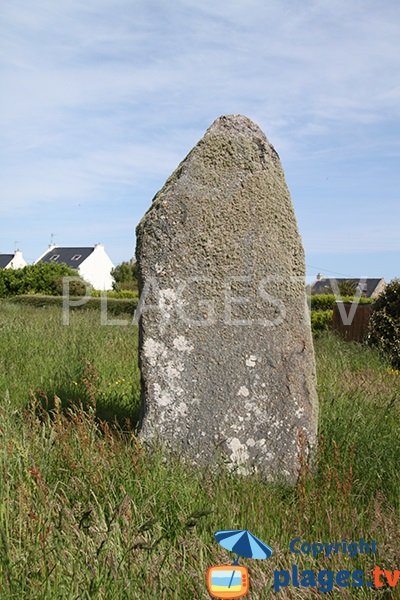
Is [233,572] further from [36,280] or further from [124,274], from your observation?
[124,274]

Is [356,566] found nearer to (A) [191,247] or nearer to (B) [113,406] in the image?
(A) [191,247]

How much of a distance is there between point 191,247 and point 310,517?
78.6 inches

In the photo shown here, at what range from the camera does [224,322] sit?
17.0 ft

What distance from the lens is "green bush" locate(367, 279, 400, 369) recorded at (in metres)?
12.6

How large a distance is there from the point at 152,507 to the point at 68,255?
54324mm

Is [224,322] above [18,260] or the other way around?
the other way around

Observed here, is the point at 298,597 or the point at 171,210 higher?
the point at 171,210

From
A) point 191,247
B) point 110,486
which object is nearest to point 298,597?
point 110,486

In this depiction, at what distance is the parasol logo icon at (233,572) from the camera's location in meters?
2.44

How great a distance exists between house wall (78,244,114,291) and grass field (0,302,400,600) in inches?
1916

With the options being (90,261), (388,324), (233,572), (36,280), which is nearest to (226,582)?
(233,572)

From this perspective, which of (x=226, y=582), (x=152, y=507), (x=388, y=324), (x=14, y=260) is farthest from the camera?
(x=14, y=260)

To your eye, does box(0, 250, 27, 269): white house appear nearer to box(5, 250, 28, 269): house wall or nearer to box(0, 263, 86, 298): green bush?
box(5, 250, 28, 269): house wall

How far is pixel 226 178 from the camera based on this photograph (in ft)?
17.4
